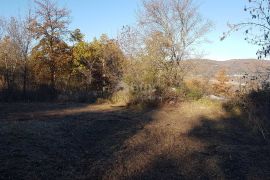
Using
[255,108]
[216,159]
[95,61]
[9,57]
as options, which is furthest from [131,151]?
[95,61]

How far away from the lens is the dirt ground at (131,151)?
4.69 m

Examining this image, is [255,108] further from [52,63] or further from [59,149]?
[52,63]

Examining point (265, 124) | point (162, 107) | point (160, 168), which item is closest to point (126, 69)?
point (162, 107)

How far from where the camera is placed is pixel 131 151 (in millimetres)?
5805

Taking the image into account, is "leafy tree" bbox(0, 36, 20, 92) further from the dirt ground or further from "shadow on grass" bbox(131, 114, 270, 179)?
"shadow on grass" bbox(131, 114, 270, 179)

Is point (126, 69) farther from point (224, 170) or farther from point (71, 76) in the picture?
point (224, 170)

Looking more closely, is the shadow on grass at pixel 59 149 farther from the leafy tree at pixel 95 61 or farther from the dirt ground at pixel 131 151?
the leafy tree at pixel 95 61

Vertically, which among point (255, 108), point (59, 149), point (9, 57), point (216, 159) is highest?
point (9, 57)

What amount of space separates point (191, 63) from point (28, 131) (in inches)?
595

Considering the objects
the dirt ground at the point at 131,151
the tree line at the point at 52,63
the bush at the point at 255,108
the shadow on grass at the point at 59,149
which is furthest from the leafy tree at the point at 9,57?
the bush at the point at 255,108

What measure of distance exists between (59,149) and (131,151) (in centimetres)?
123

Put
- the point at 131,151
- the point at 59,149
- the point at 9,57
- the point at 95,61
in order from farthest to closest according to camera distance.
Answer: the point at 95,61
the point at 9,57
the point at 131,151
the point at 59,149

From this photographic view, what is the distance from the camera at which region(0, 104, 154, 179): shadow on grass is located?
4.48 m

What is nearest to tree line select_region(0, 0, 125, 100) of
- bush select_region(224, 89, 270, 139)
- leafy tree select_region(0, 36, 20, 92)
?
leafy tree select_region(0, 36, 20, 92)
